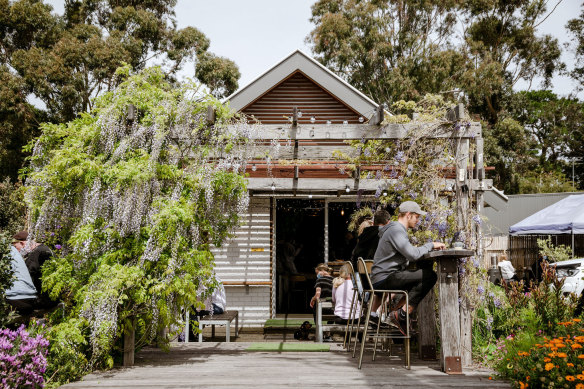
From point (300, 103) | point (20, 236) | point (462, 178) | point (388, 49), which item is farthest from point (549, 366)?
point (388, 49)

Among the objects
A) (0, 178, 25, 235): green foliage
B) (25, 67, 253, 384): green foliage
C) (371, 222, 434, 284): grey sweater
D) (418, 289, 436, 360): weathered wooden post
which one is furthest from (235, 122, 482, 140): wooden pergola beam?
(0, 178, 25, 235): green foliage

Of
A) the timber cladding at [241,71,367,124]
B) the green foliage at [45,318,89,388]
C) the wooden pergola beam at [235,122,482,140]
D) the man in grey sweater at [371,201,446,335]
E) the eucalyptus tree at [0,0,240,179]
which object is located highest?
the eucalyptus tree at [0,0,240,179]

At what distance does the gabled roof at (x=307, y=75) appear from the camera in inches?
414

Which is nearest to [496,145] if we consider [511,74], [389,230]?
[511,74]

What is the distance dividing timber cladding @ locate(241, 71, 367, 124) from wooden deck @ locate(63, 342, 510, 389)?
5997 mm

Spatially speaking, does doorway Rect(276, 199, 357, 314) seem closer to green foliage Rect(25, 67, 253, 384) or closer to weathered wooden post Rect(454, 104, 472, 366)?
weathered wooden post Rect(454, 104, 472, 366)

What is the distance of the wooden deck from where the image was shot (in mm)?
4301

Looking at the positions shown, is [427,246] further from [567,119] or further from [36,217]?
[567,119]

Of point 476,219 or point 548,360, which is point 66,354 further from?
point 476,219

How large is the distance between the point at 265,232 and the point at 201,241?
5.33 meters

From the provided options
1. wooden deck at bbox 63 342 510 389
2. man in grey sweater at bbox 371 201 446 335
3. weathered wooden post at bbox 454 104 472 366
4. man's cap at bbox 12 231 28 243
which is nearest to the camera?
wooden deck at bbox 63 342 510 389

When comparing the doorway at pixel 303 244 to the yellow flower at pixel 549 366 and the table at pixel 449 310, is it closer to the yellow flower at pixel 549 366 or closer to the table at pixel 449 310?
the table at pixel 449 310

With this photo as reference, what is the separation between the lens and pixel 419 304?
562cm

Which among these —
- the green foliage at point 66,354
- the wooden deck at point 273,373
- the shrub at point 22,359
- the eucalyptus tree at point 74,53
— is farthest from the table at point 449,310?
the eucalyptus tree at point 74,53
